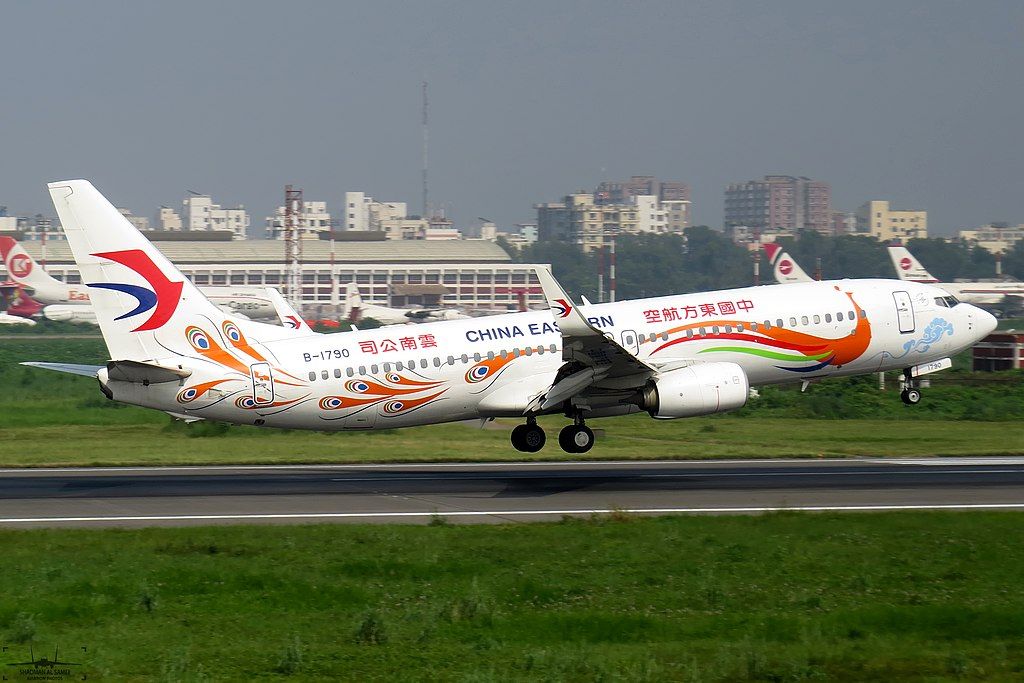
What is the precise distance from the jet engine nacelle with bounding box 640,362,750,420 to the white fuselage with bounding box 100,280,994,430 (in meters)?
1.44

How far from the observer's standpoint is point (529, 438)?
39094 millimetres

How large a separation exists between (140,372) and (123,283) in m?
2.64

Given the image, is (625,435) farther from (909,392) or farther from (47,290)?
(47,290)

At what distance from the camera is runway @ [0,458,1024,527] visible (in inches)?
1166

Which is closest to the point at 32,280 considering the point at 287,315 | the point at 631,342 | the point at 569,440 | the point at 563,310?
the point at 287,315

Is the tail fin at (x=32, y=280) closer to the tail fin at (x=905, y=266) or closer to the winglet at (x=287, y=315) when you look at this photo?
the tail fin at (x=905, y=266)

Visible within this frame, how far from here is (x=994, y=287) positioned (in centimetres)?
17238

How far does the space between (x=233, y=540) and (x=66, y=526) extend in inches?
201

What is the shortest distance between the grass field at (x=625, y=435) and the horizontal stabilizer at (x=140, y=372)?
23.7ft

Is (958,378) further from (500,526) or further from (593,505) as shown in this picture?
(500,526)

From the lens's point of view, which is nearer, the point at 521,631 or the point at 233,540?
the point at 521,631

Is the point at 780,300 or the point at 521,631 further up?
the point at 780,300

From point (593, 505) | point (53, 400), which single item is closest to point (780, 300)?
point (593, 505)

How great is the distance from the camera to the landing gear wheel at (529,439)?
1540 inches
